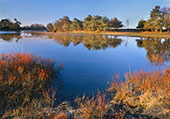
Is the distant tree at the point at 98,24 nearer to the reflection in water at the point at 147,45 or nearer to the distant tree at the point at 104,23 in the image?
the distant tree at the point at 104,23

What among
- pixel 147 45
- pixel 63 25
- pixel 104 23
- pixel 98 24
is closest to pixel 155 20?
pixel 104 23

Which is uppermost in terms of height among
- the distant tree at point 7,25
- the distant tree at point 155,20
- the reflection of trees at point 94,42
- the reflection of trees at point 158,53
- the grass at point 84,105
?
the distant tree at point 7,25

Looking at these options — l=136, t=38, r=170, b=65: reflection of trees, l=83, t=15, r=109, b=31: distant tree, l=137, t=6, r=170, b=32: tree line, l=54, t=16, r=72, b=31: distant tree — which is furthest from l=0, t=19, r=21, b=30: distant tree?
l=136, t=38, r=170, b=65: reflection of trees

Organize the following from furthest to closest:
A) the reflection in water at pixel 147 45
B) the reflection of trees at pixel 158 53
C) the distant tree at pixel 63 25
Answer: the distant tree at pixel 63 25 < the reflection in water at pixel 147 45 < the reflection of trees at pixel 158 53

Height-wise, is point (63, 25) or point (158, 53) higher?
point (63, 25)

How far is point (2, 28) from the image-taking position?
468ft

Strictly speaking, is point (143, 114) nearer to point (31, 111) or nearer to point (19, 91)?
point (31, 111)

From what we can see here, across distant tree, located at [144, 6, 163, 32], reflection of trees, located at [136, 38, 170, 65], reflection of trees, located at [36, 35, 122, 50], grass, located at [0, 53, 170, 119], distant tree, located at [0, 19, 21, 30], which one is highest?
distant tree, located at [0, 19, 21, 30]

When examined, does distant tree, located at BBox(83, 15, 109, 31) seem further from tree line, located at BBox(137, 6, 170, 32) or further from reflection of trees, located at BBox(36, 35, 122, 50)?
reflection of trees, located at BBox(36, 35, 122, 50)

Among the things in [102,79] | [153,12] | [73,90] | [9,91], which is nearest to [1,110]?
[9,91]

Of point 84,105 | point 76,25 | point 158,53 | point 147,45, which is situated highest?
point 76,25

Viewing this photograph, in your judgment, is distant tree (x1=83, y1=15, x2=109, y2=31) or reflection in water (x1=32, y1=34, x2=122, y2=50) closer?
reflection in water (x1=32, y1=34, x2=122, y2=50)

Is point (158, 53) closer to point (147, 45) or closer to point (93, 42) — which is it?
point (147, 45)

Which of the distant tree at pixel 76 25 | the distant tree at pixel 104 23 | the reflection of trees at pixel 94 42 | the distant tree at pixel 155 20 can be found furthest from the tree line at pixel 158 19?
the distant tree at pixel 76 25
